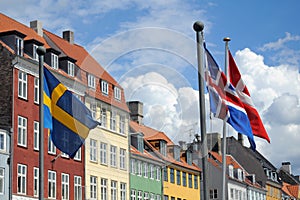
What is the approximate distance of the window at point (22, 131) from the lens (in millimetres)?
51312

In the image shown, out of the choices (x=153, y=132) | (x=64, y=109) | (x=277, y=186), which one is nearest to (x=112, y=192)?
(x=64, y=109)

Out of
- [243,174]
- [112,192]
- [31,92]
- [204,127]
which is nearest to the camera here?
[204,127]

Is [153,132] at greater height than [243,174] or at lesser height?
lesser

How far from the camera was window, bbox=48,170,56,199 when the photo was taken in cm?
5422

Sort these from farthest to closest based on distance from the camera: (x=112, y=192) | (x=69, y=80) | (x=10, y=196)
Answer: (x=112, y=192)
(x=69, y=80)
(x=10, y=196)

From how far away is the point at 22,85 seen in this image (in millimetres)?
52281

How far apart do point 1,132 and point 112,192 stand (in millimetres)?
17313

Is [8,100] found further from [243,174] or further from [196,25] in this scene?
[243,174]

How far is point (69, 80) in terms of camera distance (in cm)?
5859

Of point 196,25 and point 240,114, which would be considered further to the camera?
point 240,114

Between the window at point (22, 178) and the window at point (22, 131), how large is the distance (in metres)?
1.60

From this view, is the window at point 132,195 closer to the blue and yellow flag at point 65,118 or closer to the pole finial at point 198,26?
the blue and yellow flag at point 65,118

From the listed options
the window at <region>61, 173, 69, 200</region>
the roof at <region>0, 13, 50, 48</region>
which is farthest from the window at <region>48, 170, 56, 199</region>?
the roof at <region>0, 13, 50, 48</region>

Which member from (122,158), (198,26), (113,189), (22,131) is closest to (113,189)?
(113,189)
